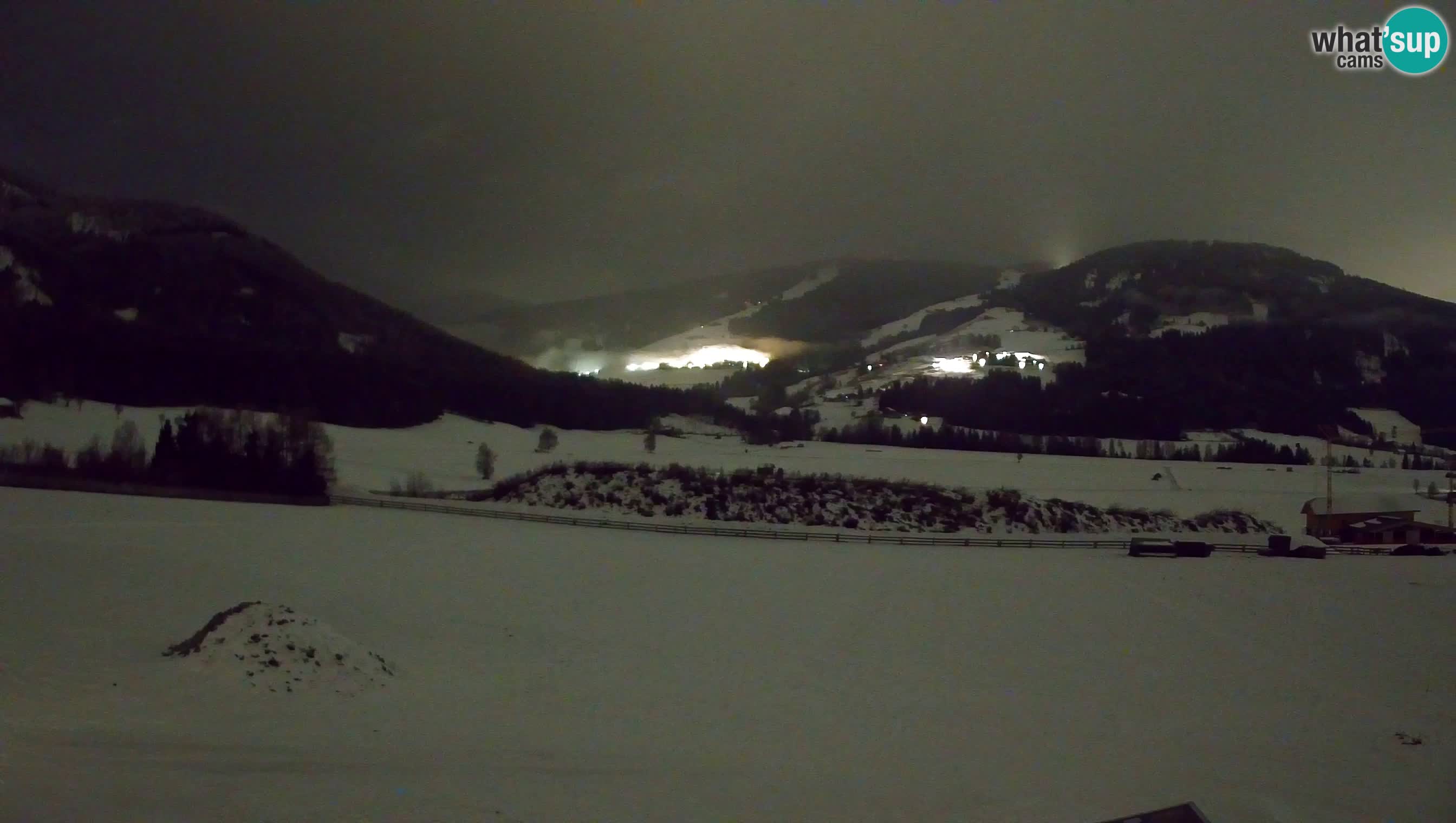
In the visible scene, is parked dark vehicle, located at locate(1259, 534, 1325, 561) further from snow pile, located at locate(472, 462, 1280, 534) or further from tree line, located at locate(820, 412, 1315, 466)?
tree line, located at locate(820, 412, 1315, 466)

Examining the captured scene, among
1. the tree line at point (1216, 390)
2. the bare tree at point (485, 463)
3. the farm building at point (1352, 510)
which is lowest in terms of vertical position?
the farm building at point (1352, 510)

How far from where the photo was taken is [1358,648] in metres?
15.4

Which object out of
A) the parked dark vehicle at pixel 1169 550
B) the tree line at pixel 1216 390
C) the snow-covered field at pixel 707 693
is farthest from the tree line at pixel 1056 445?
the snow-covered field at pixel 707 693

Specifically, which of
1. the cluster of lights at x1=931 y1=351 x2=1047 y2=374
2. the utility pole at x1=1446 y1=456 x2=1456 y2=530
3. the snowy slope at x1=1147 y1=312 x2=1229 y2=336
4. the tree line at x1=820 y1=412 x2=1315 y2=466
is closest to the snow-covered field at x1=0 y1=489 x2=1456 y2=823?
the utility pole at x1=1446 y1=456 x2=1456 y2=530

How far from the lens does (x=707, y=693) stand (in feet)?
39.9

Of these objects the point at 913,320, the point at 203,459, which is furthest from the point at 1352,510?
the point at 913,320

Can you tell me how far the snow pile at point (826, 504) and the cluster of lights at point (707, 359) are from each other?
255 feet

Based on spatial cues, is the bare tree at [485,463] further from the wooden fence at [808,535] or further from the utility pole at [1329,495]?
the utility pole at [1329,495]

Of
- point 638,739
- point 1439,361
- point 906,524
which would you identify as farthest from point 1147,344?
point 638,739

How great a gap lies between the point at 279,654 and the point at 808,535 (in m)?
22.2

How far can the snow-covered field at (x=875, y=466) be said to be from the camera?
4178cm

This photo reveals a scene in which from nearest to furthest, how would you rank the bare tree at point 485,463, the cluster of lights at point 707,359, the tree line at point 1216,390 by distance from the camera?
the bare tree at point 485,463
the tree line at point 1216,390
the cluster of lights at point 707,359

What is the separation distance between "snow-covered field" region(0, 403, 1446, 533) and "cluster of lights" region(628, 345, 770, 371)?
5890 centimetres

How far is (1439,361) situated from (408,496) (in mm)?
82612
